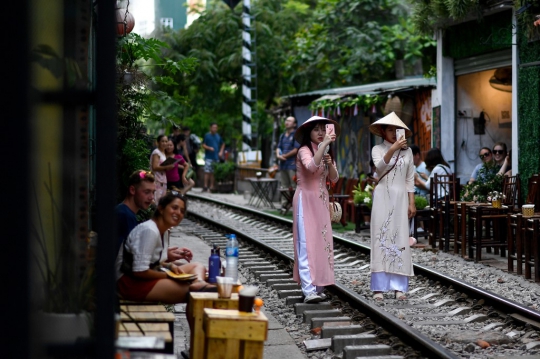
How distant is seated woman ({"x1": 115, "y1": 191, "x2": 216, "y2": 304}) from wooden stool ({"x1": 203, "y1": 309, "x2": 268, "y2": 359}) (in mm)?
885

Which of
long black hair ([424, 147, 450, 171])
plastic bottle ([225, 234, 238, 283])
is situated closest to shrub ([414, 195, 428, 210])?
long black hair ([424, 147, 450, 171])

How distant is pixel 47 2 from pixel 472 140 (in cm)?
1763

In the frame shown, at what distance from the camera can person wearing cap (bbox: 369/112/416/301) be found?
10133mm

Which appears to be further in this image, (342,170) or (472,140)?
(342,170)

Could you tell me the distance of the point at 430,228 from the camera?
1555 cm

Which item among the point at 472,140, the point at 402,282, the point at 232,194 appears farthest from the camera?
the point at 232,194

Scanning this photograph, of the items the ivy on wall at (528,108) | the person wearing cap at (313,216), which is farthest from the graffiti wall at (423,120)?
the person wearing cap at (313,216)

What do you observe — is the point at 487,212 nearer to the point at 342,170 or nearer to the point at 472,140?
the point at 472,140

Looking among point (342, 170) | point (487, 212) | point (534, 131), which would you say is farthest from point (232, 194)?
point (487, 212)

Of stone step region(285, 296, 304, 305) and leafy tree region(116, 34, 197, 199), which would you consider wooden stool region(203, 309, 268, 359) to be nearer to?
stone step region(285, 296, 304, 305)

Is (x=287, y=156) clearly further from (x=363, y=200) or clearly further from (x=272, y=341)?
(x=272, y=341)

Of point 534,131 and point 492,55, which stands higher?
point 492,55

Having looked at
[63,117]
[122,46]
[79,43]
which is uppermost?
[122,46]

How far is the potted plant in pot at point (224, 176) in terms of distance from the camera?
3028cm
